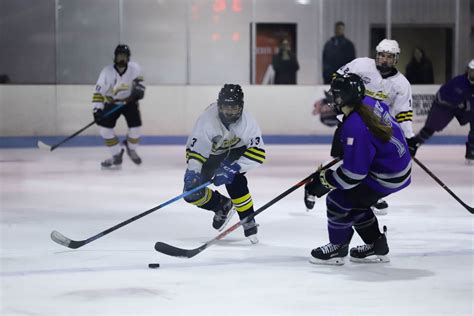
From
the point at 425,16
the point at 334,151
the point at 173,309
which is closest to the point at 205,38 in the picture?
the point at 425,16

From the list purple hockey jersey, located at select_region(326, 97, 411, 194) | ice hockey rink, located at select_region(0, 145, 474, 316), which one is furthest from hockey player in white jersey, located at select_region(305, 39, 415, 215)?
purple hockey jersey, located at select_region(326, 97, 411, 194)

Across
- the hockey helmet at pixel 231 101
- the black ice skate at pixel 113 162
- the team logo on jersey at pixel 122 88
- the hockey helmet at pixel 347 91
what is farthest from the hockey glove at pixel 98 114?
the hockey helmet at pixel 347 91

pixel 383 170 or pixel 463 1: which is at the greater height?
pixel 463 1

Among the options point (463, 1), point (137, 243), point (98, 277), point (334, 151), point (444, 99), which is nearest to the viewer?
point (98, 277)

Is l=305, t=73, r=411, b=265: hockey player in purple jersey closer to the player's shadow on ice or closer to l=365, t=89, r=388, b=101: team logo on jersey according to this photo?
→ the player's shadow on ice

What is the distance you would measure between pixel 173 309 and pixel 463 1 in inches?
381

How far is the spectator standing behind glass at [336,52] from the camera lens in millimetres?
11944

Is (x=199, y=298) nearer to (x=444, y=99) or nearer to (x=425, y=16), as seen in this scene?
(x=444, y=99)

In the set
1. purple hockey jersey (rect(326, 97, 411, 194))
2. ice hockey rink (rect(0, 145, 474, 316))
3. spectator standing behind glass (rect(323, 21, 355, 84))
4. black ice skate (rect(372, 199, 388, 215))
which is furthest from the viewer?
spectator standing behind glass (rect(323, 21, 355, 84))

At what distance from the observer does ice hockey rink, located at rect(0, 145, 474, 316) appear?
3.63m

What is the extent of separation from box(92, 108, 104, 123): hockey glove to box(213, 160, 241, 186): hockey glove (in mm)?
4164

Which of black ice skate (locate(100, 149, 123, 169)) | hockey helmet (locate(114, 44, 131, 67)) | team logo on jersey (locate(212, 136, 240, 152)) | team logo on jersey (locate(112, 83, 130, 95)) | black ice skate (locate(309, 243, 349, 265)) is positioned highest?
hockey helmet (locate(114, 44, 131, 67))

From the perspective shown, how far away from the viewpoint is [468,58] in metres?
12.6

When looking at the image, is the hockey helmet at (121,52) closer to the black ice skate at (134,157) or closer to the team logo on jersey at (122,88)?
the team logo on jersey at (122,88)
